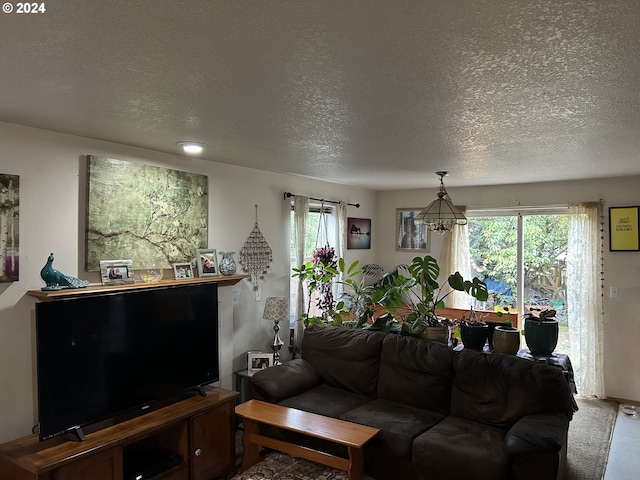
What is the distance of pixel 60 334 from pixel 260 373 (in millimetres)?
1603

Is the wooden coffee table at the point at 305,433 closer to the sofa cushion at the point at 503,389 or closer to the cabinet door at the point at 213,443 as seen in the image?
the cabinet door at the point at 213,443

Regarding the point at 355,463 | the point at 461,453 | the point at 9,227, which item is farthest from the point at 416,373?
the point at 9,227

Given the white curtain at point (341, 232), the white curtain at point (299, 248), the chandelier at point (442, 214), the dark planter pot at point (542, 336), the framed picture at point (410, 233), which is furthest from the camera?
the framed picture at point (410, 233)

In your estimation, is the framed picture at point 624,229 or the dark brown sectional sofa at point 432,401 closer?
the dark brown sectional sofa at point 432,401

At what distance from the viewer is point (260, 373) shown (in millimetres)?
3695

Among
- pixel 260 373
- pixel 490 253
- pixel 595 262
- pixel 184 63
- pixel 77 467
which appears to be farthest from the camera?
pixel 490 253

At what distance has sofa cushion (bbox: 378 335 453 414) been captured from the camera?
347cm

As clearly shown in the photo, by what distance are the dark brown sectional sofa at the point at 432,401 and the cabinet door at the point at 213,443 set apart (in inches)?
14.9

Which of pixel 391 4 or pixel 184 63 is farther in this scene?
pixel 184 63

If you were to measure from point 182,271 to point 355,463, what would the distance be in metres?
1.94

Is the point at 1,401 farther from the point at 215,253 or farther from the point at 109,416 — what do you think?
the point at 215,253

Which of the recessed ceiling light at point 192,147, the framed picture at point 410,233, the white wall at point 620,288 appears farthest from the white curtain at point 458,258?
the recessed ceiling light at point 192,147

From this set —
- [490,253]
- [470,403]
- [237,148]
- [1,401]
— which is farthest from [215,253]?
[490,253]
